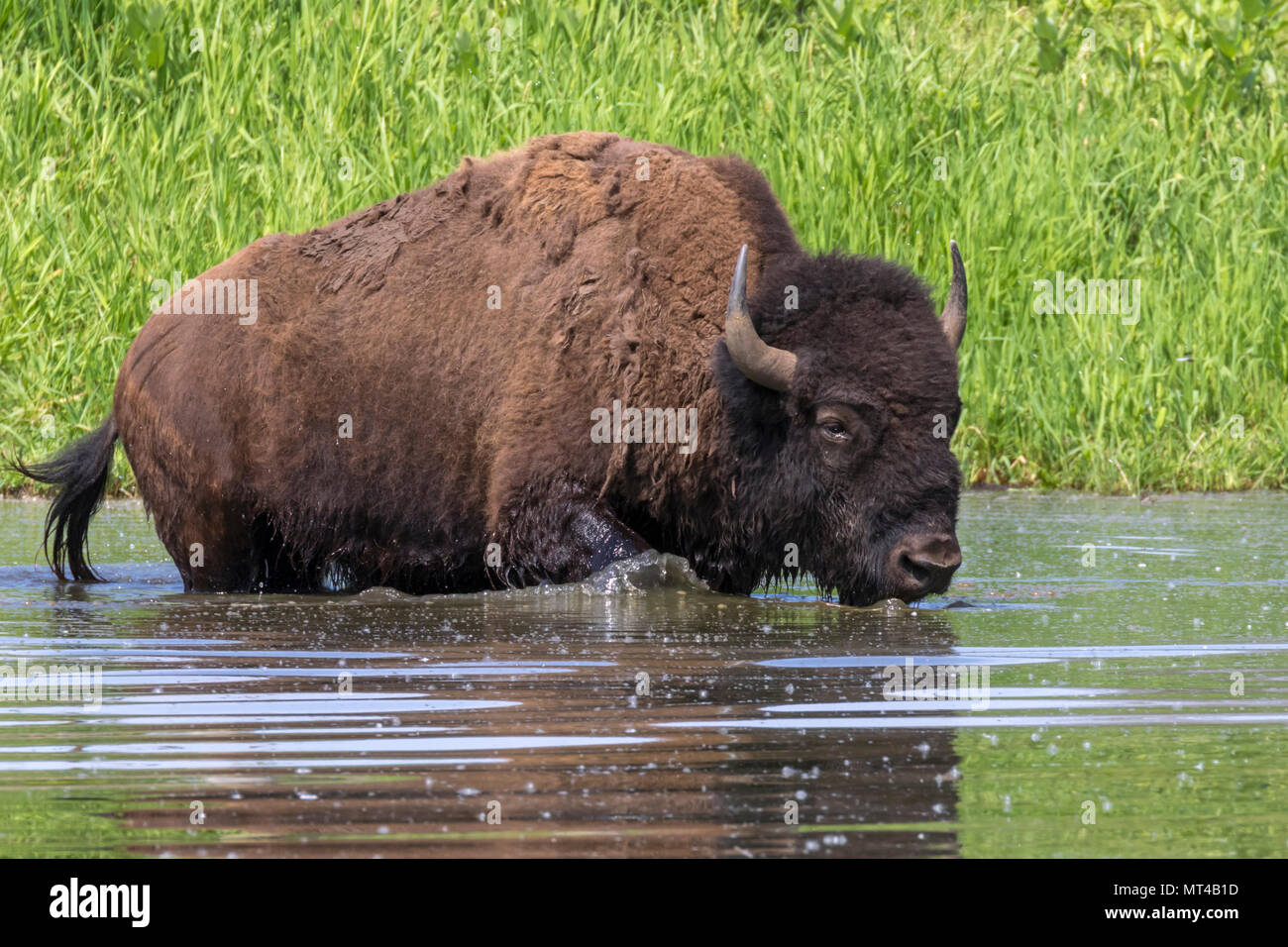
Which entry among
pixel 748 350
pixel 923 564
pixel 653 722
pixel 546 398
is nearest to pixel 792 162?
pixel 546 398

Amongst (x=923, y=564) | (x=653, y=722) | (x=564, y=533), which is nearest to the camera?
(x=653, y=722)

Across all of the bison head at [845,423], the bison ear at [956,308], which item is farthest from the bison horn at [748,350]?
the bison ear at [956,308]

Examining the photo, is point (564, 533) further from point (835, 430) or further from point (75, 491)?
point (75, 491)

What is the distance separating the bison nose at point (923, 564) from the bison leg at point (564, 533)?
967 millimetres

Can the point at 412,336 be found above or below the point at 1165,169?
below

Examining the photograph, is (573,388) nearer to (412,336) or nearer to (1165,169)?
(412,336)

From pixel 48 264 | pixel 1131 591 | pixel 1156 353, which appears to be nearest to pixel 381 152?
pixel 48 264

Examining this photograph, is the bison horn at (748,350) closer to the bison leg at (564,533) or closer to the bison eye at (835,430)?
the bison eye at (835,430)

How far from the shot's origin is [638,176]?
26.2 ft

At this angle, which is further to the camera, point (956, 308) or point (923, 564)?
point (956, 308)

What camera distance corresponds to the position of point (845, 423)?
7273 millimetres

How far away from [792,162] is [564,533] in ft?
18.3

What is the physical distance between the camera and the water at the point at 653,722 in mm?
3746
